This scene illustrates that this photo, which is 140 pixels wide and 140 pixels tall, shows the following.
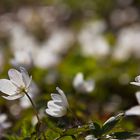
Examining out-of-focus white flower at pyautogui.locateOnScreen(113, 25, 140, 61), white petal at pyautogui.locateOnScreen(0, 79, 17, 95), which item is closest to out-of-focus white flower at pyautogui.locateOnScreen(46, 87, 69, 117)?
white petal at pyautogui.locateOnScreen(0, 79, 17, 95)

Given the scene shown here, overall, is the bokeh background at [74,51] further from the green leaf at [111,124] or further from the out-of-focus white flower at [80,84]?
the green leaf at [111,124]

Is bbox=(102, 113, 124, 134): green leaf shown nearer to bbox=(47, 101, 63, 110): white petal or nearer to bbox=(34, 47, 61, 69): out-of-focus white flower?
bbox=(47, 101, 63, 110): white petal

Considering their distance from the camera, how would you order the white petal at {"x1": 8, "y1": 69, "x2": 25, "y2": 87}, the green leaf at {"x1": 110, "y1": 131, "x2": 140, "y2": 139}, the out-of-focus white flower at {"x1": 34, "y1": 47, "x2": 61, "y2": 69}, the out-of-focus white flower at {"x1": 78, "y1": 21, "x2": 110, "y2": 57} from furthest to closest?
the out-of-focus white flower at {"x1": 78, "y1": 21, "x2": 110, "y2": 57} < the out-of-focus white flower at {"x1": 34, "y1": 47, "x2": 61, "y2": 69} < the white petal at {"x1": 8, "y1": 69, "x2": 25, "y2": 87} < the green leaf at {"x1": 110, "y1": 131, "x2": 140, "y2": 139}

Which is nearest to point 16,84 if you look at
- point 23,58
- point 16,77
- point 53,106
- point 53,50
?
point 16,77

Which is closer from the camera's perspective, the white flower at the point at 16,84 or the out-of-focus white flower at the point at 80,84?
the white flower at the point at 16,84

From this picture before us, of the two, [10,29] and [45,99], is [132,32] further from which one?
[45,99]

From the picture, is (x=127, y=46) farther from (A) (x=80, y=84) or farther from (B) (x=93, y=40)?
(A) (x=80, y=84)

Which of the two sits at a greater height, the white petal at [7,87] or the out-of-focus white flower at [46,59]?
the white petal at [7,87]

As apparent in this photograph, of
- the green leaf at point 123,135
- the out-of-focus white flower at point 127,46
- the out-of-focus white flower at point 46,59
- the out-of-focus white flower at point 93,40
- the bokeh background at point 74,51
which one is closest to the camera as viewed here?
the green leaf at point 123,135

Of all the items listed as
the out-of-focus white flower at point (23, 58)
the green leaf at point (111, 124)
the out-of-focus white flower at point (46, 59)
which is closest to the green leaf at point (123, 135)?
the green leaf at point (111, 124)
